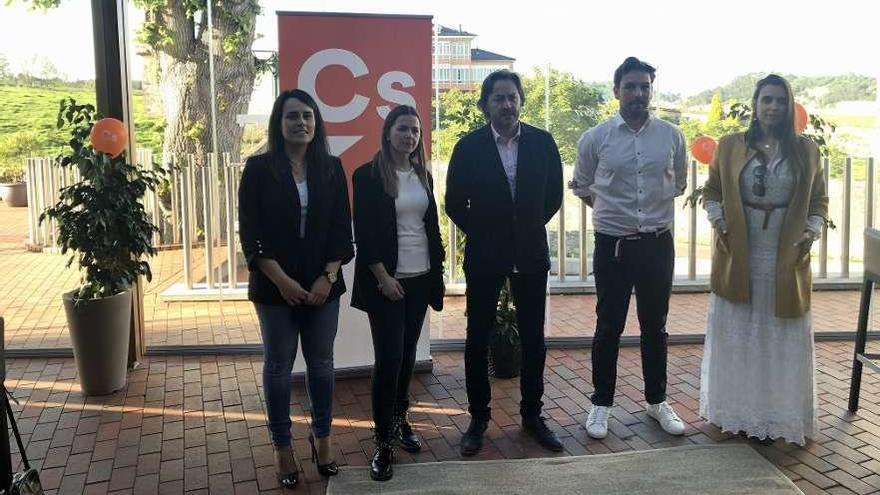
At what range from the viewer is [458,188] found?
10.3 feet

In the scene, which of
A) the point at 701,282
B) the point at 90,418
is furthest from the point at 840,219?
the point at 90,418

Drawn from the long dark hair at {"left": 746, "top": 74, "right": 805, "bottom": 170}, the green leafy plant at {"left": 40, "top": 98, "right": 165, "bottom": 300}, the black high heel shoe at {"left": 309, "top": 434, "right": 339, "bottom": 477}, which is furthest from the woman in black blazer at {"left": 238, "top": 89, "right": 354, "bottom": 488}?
the long dark hair at {"left": 746, "top": 74, "right": 805, "bottom": 170}

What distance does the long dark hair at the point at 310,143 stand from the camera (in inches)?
110

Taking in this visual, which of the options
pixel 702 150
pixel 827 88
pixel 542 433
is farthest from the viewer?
pixel 827 88

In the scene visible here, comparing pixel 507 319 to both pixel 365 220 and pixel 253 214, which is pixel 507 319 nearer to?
pixel 365 220

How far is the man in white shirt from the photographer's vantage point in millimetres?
3248

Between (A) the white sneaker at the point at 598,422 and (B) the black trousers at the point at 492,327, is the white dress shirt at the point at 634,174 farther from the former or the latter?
(A) the white sneaker at the point at 598,422

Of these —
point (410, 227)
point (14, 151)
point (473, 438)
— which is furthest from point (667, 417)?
point (14, 151)

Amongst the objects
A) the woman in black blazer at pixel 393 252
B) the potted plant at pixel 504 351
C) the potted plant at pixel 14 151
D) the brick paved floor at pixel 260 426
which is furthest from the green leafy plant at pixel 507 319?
the potted plant at pixel 14 151

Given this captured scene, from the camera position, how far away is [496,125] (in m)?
3.13

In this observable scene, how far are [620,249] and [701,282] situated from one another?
3620 millimetres

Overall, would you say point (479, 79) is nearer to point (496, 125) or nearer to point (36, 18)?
point (496, 125)

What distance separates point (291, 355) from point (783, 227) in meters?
2.13

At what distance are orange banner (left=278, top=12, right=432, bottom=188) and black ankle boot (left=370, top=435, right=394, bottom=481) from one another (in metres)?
1.56
